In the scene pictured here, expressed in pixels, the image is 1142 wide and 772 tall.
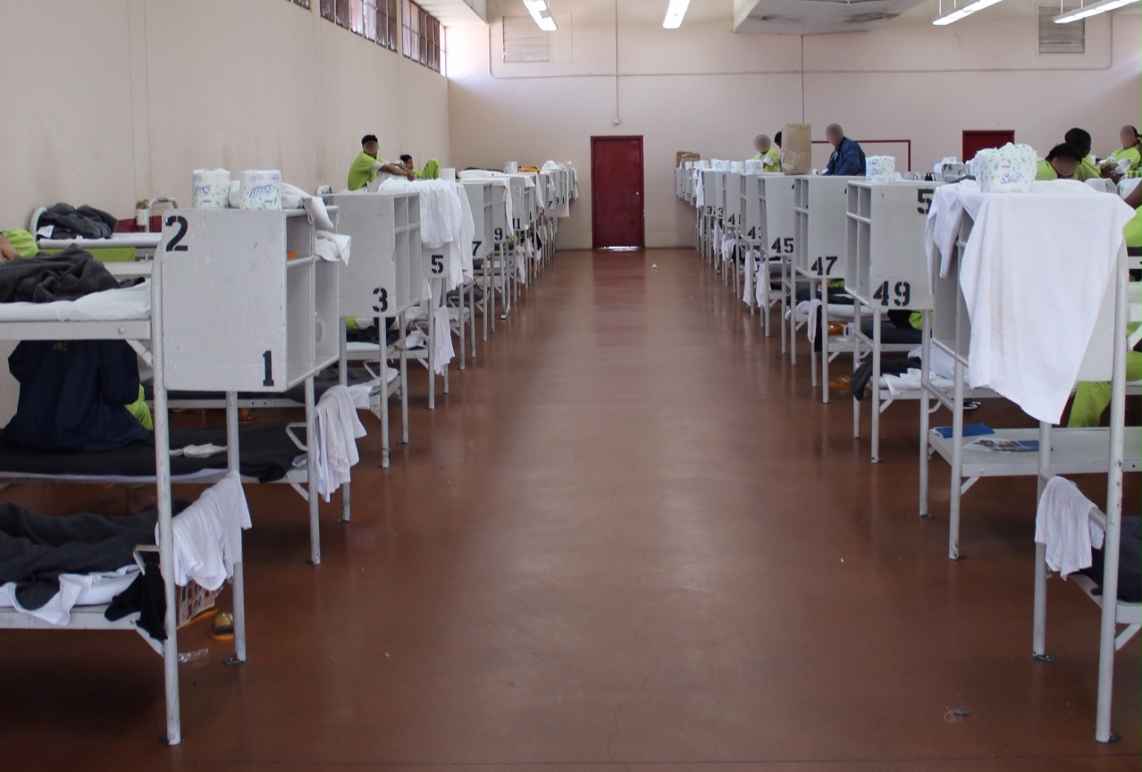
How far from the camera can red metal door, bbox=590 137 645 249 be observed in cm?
2117

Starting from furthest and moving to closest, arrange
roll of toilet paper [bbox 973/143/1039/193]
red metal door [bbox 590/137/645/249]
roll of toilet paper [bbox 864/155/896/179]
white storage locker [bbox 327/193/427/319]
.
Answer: red metal door [bbox 590/137/645/249], roll of toilet paper [bbox 864/155/896/179], white storage locker [bbox 327/193/427/319], roll of toilet paper [bbox 973/143/1039/193]

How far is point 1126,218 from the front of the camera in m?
3.04

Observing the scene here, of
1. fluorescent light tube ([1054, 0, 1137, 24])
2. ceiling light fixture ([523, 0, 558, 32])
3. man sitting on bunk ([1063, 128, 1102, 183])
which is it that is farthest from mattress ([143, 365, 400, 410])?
fluorescent light tube ([1054, 0, 1137, 24])

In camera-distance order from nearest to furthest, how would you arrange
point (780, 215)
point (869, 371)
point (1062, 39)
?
1. point (869, 371)
2. point (780, 215)
3. point (1062, 39)

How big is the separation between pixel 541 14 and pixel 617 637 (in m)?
15.8

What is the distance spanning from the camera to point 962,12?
18.2m

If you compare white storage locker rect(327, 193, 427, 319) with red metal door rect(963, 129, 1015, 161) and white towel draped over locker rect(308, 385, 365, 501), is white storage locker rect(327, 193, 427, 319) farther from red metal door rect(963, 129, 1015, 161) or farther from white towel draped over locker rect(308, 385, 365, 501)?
red metal door rect(963, 129, 1015, 161)

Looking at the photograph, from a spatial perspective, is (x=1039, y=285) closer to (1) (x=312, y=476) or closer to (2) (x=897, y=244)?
(2) (x=897, y=244)

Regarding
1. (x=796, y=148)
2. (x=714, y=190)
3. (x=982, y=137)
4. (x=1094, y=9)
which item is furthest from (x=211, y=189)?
(x=982, y=137)

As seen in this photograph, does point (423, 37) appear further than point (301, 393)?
Yes

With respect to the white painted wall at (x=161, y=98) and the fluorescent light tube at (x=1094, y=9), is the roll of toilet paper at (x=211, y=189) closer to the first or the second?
the white painted wall at (x=161, y=98)

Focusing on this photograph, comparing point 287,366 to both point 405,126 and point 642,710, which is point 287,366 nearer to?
point 642,710

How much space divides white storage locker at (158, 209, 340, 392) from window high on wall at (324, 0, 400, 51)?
10111mm

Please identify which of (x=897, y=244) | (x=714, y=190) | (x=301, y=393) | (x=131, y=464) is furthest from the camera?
(x=714, y=190)
